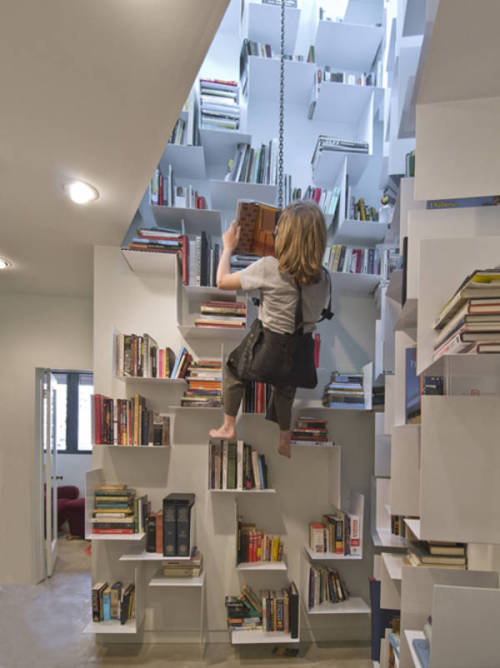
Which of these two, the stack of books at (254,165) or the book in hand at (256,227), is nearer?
the book in hand at (256,227)

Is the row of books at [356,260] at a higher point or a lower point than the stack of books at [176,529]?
higher

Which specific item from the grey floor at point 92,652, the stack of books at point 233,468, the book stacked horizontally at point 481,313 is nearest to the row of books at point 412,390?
the book stacked horizontally at point 481,313

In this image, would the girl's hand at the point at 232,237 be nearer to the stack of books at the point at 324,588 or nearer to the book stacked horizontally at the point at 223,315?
the book stacked horizontally at the point at 223,315

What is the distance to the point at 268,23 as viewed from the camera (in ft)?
10.9

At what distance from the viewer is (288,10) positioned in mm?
3258

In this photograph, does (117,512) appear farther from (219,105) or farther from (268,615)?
(219,105)

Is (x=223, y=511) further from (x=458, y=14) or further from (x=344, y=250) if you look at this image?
(x=458, y=14)

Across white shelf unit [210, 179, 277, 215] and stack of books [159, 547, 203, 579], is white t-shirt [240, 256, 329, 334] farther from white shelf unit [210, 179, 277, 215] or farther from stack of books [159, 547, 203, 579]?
stack of books [159, 547, 203, 579]

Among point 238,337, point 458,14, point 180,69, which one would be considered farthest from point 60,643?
point 458,14

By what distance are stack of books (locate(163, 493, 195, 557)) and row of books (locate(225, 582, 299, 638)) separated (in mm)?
516

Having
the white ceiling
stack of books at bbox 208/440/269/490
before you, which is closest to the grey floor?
stack of books at bbox 208/440/269/490

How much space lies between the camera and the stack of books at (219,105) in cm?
314

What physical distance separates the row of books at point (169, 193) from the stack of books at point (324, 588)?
2.56 meters

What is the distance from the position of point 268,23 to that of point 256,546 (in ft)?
12.0
